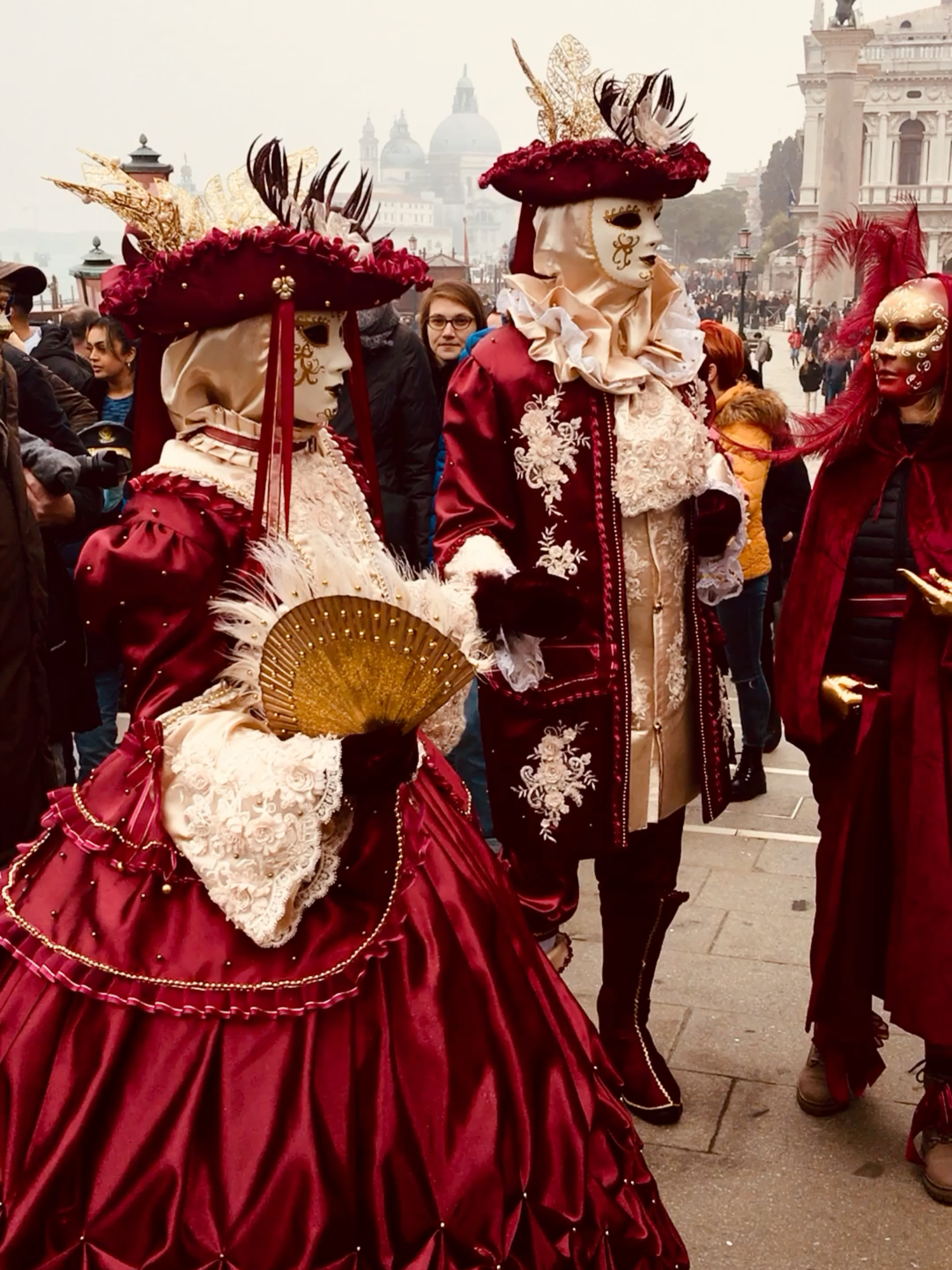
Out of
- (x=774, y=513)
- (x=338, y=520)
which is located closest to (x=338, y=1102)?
(x=338, y=520)

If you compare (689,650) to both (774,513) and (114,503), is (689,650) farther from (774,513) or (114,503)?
(774,513)

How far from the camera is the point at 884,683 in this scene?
2.98 meters

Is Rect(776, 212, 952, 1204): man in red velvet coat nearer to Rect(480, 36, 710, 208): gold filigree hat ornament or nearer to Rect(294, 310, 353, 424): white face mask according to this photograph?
Rect(480, 36, 710, 208): gold filigree hat ornament

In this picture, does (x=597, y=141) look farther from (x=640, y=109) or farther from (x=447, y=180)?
(x=447, y=180)

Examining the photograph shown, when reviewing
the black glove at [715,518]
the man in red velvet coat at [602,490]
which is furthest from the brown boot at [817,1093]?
the black glove at [715,518]

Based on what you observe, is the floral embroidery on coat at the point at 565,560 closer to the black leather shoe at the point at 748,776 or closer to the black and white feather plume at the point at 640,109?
the black and white feather plume at the point at 640,109

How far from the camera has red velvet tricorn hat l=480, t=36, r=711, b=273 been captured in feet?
9.30

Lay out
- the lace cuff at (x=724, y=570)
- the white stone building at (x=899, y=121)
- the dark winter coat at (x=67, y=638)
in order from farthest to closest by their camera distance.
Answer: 1. the white stone building at (x=899, y=121)
2. the dark winter coat at (x=67, y=638)
3. the lace cuff at (x=724, y=570)

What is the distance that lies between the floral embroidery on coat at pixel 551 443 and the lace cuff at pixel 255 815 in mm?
1206

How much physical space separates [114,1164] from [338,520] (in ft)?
3.33

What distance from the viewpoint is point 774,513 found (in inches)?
215

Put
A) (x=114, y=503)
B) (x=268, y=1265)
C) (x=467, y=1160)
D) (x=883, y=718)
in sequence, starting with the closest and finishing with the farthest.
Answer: (x=268, y=1265) → (x=467, y=1160) → (x=883, y=718) → (x=114, y=503)

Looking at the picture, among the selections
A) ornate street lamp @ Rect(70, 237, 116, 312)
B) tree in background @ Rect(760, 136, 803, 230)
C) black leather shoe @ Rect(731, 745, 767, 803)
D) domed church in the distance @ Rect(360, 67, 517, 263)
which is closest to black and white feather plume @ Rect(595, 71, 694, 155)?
black leather shoe @ Rect(731, 745, 767, 803)

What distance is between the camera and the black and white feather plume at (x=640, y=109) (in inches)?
112
